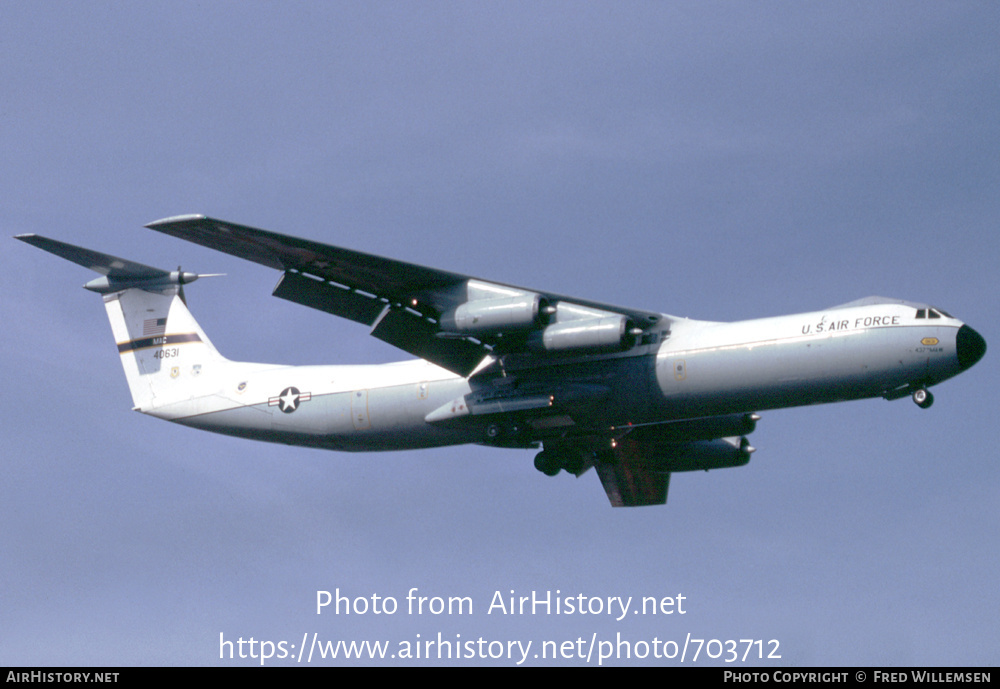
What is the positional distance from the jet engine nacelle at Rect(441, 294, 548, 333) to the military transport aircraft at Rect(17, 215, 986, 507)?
24 mm

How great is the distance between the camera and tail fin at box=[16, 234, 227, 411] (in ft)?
87.4

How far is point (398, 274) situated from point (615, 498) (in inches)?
326

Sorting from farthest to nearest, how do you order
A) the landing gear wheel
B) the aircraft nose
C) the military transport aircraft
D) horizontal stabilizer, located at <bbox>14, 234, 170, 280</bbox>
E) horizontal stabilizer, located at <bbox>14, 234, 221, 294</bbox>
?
horizontal stabilizer, located at <bbox>14, 234, 221, 294</bbox> < horizontal stabilizer, located at <bbox>14, 234, 170, 280</bbox> < the military transport aircraft < the landing gear wheel < the aircraft nose

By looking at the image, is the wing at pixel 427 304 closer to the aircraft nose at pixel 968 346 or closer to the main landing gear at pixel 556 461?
the main landing gear at pixel 556 461

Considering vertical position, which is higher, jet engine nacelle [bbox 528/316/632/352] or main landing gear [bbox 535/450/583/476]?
jet engine nacelle [bbox 528/316/632/352]

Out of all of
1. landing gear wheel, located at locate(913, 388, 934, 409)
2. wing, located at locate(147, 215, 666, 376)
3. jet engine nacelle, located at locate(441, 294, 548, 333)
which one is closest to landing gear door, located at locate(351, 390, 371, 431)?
wing, located at locate(147, 215, 666, 376)

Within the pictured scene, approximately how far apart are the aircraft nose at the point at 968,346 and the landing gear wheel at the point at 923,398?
71 centimetres

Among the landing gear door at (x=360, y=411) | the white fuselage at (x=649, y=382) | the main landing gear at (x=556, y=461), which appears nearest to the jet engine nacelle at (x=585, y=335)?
the white fuselage at (x=649, y=382)

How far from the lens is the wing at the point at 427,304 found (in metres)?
21.3

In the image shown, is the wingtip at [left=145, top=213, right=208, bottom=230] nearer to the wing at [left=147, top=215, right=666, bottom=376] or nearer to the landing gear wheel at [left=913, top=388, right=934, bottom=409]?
the wing at [left=147, top=215, right=666, bottom=376]

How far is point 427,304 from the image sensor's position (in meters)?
22.7

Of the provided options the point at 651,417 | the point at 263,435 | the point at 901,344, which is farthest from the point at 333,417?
the point at 901,344

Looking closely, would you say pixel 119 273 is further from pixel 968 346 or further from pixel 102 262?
pixel 968 346

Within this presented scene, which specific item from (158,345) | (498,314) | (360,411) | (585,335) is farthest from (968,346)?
(158,345)
